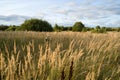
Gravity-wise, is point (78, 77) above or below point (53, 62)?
below

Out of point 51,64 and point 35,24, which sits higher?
point 35,24

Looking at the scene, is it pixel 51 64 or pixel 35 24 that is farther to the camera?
pixel 35 24

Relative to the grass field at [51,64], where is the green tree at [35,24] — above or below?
above

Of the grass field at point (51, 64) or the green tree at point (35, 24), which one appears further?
the green tree at point (35, 24)

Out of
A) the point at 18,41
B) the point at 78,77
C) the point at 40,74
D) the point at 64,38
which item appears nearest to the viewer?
the point at 40,74

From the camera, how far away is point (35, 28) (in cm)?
1727

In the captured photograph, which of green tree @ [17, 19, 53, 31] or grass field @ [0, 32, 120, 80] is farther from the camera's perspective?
green tree @ [17, 19, 53, 31]

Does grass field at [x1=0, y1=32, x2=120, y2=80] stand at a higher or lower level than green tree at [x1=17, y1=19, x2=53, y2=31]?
lower

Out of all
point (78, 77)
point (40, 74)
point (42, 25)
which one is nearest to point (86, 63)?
point (78, 77)

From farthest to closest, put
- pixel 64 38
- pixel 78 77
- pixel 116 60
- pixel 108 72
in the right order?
pixel 64 38 < pixel 116 60 < pixel 108 72 < pixel 78 77

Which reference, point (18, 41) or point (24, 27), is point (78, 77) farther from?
point (24, 27)

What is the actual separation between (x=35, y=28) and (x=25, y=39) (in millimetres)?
9149

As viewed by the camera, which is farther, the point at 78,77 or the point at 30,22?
the point at 30,22

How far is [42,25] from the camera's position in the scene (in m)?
17.0
